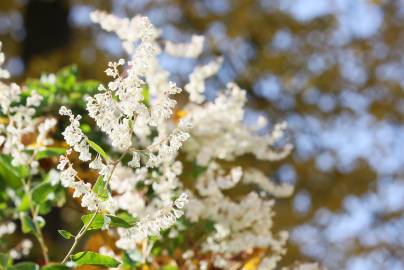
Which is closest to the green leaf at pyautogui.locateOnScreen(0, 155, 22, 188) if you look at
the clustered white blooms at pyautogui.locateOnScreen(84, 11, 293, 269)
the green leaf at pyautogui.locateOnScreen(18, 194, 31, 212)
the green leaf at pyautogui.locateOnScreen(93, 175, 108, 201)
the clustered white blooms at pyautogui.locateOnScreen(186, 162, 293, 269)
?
the green leaf at pyautogui.locateOnScreen(18, 194, 31, 212)

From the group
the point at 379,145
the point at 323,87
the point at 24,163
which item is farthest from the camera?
the point at 379,145

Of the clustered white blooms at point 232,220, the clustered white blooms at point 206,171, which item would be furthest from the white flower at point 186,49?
the clustered white blooms at point 232,220

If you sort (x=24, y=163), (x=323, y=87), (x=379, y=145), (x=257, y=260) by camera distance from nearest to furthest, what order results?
(x=24, y=163), (x=257, y=260), (x=323, y=87), (x=379, y=145)

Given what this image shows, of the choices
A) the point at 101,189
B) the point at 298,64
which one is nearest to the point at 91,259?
Answer: the point at 101,189

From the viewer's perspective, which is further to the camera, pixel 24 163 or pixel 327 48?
pixel 327 48

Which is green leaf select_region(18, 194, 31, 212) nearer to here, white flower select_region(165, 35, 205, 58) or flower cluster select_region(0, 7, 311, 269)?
flower cluster select_region(0, 7, 311, 269)

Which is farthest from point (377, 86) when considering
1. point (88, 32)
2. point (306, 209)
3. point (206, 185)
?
point (206, 185)

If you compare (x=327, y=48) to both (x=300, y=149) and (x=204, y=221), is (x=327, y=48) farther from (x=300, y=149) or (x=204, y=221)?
(x=204, y=221)
